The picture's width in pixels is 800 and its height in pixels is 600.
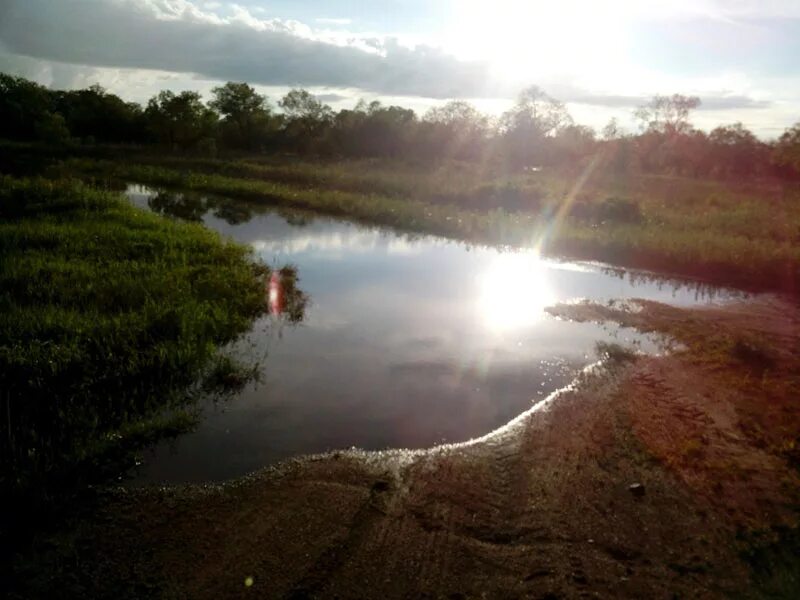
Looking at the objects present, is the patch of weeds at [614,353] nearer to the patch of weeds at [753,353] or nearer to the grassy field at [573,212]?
the patch of weeds at [753,353]

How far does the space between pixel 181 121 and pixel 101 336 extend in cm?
4825

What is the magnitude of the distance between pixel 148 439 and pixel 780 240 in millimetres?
17629

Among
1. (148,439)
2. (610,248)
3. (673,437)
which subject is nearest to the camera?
(148,439)

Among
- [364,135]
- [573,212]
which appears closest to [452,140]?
[364,135]

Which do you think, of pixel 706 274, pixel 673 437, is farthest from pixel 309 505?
pixel 706 274

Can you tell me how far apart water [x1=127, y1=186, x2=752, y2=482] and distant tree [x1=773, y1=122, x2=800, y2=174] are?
82.9 ft

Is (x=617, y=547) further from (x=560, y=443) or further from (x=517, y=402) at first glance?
(x=517, y=402)

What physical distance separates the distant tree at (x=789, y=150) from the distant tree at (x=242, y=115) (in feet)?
139

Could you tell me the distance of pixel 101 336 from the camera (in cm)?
738

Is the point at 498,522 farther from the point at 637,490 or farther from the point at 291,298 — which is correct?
the point at 291,298

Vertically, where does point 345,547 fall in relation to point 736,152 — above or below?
below

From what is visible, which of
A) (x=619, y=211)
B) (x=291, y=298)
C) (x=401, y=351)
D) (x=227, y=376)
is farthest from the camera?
(x=619, y=211)

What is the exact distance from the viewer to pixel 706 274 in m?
14.6

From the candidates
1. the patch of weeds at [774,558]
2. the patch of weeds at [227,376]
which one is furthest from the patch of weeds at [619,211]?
the patch of weeds at [774,558]
